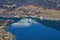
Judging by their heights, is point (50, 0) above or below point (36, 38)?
above

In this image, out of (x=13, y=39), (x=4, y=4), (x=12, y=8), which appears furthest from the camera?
(x=4, y=4)

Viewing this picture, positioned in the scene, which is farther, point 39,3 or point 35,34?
point 39,3

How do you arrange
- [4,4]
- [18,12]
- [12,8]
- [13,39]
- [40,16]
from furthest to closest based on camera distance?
[4,4]
[12,8]
[18,12]
[40,16]
[13,39]

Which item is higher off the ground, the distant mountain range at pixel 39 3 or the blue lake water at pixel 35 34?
the distant mountain range at pixel 39 3

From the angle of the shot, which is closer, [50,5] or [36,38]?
[36,38]

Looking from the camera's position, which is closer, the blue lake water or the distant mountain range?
the blue lake water

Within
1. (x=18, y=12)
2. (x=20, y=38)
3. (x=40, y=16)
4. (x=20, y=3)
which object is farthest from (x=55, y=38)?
(x=20, y=3)

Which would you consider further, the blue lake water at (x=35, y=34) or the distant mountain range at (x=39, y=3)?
the distant mountain range at (x=39, y=3)

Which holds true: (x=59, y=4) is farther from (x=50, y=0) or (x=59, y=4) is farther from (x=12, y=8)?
(x=12, y=8)

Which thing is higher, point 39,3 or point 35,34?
point 39,3

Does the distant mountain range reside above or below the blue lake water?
above
